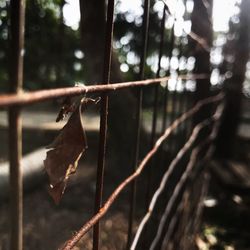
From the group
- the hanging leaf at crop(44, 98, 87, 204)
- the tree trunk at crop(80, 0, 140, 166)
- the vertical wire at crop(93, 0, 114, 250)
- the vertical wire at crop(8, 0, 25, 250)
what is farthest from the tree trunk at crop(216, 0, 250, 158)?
the vertical wire at crop(8, 0, 25, 250)

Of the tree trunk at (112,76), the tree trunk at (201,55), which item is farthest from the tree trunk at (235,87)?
the tree trunk at (112,76)

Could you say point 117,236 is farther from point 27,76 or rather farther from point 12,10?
point 27,76

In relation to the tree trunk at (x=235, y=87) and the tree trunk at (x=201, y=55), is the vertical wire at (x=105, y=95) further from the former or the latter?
the tree trunk at (x=235, y=87)

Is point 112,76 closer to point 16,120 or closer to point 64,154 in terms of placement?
point 64,154

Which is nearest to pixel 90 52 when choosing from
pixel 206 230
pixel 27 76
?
pixel 206 230

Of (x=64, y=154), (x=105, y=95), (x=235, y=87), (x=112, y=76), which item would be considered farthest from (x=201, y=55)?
(x=64, y=154)
